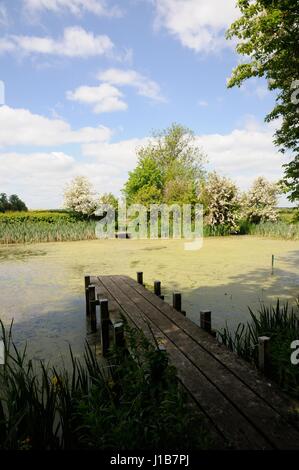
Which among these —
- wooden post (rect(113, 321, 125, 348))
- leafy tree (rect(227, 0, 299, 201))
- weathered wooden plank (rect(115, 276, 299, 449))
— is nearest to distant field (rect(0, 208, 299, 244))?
leafy tree (rect(227, 0, 299, 201))

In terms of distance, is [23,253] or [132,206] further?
[132,206]

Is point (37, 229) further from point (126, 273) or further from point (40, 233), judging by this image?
point (126, 273)

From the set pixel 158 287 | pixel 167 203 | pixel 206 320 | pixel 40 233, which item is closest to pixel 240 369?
pixel 206 320

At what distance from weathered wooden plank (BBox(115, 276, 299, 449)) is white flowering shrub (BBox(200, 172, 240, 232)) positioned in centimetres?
1495

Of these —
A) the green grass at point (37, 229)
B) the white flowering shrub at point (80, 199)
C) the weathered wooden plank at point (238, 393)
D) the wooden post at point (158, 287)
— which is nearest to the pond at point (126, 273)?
the wooden post at point (158, 287)

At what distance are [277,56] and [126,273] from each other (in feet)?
17.4

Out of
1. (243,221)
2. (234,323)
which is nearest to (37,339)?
(234,323)

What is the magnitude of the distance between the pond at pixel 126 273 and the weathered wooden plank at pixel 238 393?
141cm

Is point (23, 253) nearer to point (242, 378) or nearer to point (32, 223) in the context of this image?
point (32, 223)

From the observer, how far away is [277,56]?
4.85m

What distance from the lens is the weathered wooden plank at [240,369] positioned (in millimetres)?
2016

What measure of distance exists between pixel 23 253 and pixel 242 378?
1099cm

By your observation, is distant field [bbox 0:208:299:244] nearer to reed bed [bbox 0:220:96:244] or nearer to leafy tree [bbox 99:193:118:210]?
reed bed [bbox 0:220:96:244]

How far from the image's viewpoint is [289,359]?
264 cm
